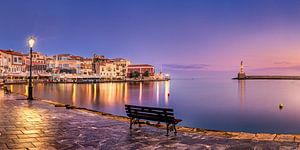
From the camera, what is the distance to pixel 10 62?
106 m

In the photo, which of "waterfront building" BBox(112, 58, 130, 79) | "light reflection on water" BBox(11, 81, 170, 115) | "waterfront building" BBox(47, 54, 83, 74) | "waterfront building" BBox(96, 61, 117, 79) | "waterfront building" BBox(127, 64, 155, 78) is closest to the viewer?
"light reflection on water" BBox(11, 81, 170, 115)

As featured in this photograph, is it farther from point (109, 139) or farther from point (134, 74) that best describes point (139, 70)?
point (109, 139)

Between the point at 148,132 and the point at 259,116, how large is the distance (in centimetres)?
2668

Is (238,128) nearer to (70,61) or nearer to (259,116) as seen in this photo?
(259,116)

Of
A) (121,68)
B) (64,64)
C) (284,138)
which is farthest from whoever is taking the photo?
(121,68)

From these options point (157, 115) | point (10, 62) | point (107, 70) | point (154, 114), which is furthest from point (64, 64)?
point (157, 115)

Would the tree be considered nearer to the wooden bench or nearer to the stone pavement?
the stone pavement

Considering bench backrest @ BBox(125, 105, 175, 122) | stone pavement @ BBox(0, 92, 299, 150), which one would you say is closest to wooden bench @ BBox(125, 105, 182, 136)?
bench backrest @ BBox(125, 105, 175, 122)

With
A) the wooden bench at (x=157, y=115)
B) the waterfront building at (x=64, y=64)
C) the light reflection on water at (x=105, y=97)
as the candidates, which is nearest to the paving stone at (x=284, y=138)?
the wooden bench at (x=157, y=115)

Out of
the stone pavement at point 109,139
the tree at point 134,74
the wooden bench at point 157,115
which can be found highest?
the tree at point 134,74

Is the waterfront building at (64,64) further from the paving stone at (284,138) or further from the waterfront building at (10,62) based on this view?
the paving stone at (284,138)

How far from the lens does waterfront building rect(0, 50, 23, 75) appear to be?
330 feet

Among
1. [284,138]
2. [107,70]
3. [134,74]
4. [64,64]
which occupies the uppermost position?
[64,64]

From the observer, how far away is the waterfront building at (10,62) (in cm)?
10050
